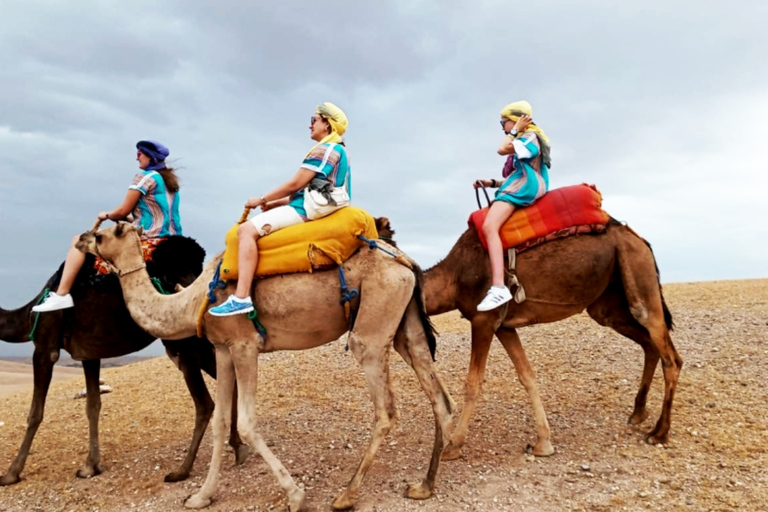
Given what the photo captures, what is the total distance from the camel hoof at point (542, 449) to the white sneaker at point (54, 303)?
5.12 m

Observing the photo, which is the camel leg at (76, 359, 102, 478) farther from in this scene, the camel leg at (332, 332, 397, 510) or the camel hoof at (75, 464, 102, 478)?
the camel leg at (332, 332, 397, 510)

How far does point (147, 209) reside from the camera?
21.6 ft

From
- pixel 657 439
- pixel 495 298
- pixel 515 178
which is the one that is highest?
pixel 515 178

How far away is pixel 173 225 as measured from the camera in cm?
682

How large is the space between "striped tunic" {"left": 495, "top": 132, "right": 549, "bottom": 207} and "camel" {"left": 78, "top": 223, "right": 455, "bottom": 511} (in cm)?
162

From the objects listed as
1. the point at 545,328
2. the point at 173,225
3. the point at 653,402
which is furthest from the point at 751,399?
the point at 173,225

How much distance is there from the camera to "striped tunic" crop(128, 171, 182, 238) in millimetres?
6484

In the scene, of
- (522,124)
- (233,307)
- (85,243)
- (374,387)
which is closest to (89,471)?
(85,243)

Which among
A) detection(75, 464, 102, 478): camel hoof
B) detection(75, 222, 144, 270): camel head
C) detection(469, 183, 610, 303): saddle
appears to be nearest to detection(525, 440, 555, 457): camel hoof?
detection(469, 183, 610, 303): saddle

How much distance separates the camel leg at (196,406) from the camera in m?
6.25

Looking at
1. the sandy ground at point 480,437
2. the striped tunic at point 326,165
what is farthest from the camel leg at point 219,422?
the striped tunic at point 326,165

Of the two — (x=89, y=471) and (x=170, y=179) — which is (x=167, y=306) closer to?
(x=170, y=179)

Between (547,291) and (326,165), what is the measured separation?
9.33 ft

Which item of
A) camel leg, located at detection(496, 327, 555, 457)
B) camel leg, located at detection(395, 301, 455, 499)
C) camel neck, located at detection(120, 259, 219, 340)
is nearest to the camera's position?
camel leg, located at detection(395, 301, 455, 499)
